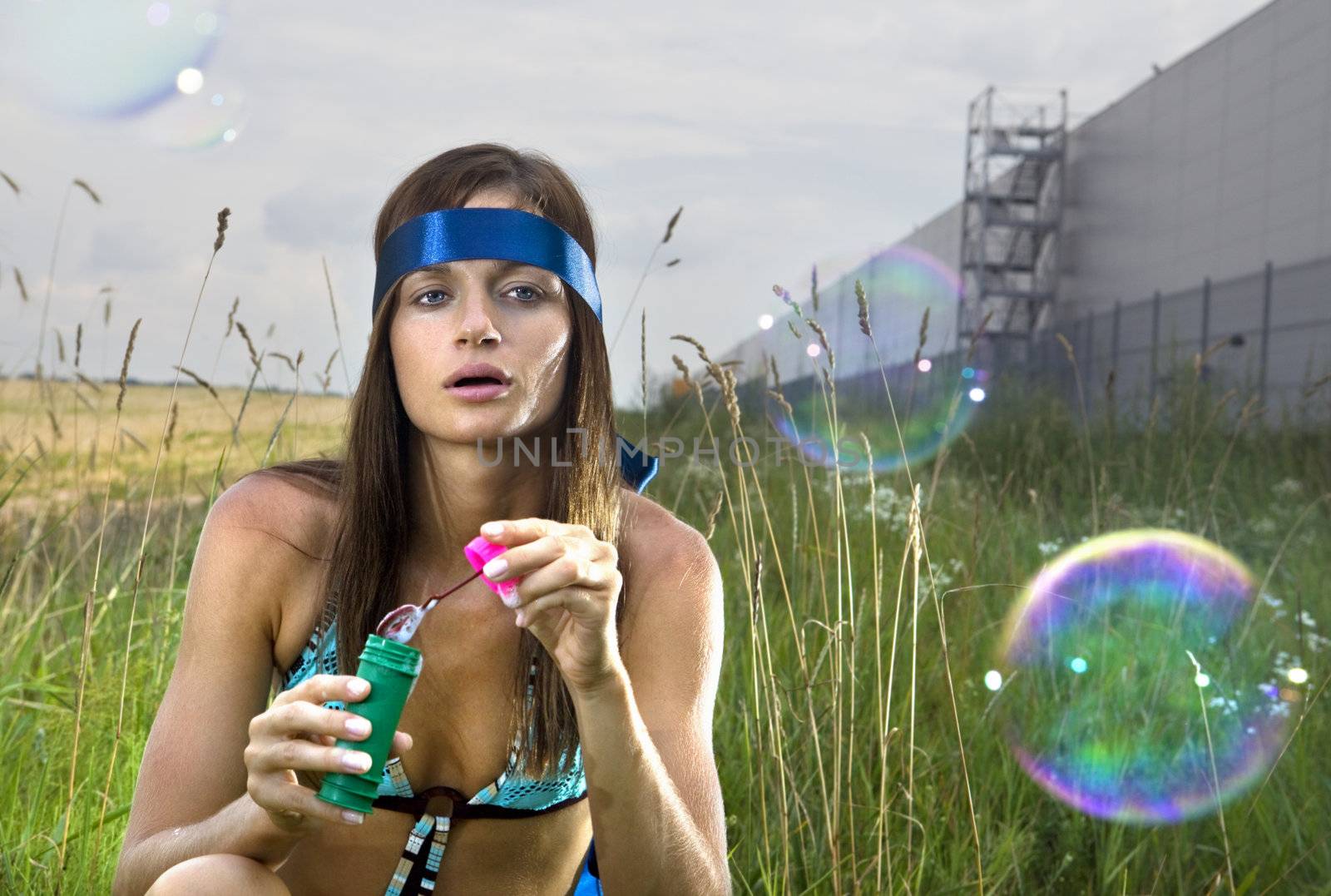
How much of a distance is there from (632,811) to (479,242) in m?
1.06

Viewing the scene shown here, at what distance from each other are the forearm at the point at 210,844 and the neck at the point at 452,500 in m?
0.59

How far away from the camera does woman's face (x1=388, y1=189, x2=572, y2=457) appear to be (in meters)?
2.11

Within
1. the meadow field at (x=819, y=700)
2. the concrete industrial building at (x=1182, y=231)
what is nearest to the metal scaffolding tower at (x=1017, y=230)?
the concrete industrial building at (x=1182, y=231)

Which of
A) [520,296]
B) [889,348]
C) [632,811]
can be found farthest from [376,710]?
[889,348]

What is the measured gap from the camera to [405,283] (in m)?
2.28

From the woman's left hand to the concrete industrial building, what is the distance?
11.8m

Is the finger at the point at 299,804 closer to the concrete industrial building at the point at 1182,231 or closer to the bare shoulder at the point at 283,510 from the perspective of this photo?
the bare shoulder at the point at 283,510

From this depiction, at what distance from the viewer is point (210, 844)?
1889 mm

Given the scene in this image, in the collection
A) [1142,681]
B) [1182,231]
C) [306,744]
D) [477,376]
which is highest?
[1182,231]

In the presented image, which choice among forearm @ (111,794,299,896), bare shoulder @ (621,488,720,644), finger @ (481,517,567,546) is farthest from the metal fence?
finger @ (481,517,567,546)

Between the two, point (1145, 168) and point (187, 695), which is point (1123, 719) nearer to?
point (187, 695)

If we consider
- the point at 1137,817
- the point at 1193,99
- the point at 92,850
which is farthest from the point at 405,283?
the point at 1193,99

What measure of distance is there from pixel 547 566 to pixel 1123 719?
2665 millimetres

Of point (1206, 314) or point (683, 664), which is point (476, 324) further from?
point (1206, 314)
